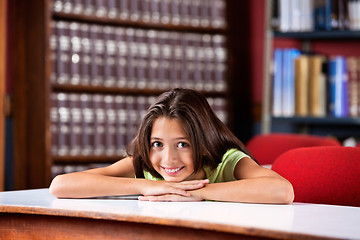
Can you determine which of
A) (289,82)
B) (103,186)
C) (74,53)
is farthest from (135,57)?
(103,186)

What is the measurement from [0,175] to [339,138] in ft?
6.85

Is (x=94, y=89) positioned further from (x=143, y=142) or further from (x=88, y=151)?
(x=143, y=142)

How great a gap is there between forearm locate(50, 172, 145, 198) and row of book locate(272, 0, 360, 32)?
252 cm

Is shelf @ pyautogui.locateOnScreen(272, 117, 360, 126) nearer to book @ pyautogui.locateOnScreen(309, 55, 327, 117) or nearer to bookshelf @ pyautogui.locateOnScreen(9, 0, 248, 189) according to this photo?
book @ pyautogui.locateOnScreen(309, 55, 327, 117)

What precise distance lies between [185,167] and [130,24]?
247 centimetres

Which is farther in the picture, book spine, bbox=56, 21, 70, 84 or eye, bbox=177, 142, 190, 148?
book spine, bbox=56, 21, 70, 84

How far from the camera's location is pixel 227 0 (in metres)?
4.23

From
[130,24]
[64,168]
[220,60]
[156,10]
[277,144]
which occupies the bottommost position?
[64,168]

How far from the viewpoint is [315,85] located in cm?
371

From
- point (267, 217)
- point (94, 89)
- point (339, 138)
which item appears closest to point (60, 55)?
point (94, 89)

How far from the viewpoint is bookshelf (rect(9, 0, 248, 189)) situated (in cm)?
364

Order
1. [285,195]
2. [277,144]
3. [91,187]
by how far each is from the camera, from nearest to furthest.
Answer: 1. [285,195]
2. [91,187]
3. [277,144]

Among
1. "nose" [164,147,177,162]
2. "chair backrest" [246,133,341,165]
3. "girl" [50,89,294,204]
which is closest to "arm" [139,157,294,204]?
"girl" [50,89,294,204]

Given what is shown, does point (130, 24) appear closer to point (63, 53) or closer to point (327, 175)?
point (63, 53)
